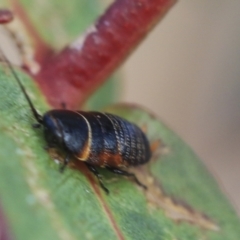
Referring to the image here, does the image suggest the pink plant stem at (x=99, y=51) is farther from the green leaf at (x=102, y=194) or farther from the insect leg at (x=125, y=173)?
the insect leg at (x=125, y=173)

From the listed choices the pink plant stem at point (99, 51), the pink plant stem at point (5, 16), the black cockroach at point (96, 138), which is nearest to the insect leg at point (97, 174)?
the black cockroach at point (96, 138)

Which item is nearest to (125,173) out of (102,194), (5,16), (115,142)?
(115,142)

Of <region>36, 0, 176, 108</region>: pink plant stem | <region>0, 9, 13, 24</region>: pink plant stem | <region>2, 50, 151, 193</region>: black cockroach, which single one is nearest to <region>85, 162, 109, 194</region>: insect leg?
<region>2, 50, 151, 193</region>: black cockroach

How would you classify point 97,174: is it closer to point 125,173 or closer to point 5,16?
point 125,173

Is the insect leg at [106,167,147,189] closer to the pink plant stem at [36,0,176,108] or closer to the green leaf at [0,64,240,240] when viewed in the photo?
the green leaf at [0,64,240,240]

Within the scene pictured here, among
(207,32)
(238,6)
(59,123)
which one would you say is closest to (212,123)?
(207,32)

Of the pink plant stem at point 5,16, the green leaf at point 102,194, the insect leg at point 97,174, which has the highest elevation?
the pink plant stem at point 5,16
